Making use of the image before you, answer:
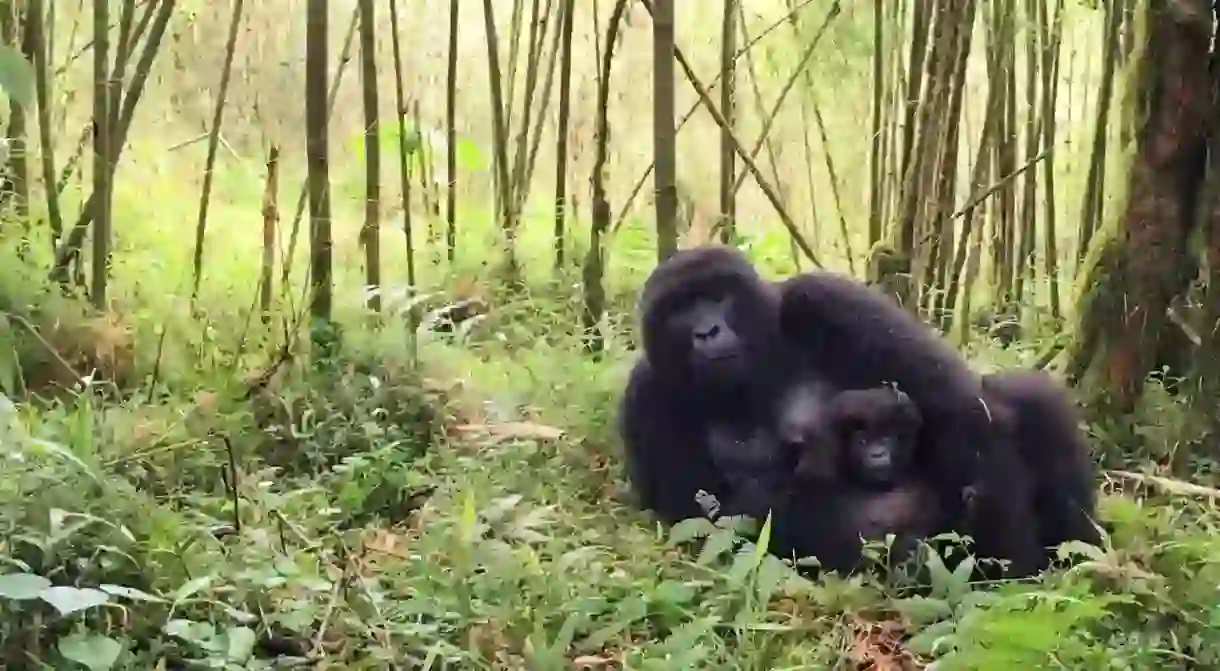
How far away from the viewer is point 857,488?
2.85 m

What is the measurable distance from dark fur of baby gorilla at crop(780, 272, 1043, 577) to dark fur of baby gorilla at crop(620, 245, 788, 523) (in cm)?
16

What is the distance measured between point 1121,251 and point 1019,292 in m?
2.02

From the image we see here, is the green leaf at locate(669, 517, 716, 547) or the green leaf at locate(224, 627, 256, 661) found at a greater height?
the green leaf at locate(224, 627, 256, 661)

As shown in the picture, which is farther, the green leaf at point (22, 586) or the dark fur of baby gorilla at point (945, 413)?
the dark fur of baby gorilla at point (945, 413)

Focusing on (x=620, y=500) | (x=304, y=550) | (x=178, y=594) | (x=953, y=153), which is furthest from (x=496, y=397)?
(x=178, y=594)

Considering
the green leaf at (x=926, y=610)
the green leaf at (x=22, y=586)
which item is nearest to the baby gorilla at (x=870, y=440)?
the green leaf at (x=926, y=610)

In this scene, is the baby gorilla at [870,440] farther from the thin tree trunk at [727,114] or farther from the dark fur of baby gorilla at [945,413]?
the thin tree trunk at [727,114]

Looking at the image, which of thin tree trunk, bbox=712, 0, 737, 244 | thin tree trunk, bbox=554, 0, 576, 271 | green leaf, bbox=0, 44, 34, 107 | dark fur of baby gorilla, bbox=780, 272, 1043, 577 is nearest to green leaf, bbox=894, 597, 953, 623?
dark fur of baby gorilla, bbox=780, 272, 1043, 577

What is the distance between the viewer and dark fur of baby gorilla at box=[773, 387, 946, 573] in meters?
2.77

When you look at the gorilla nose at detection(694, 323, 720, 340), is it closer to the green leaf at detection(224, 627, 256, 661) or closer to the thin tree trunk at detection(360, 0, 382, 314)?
the thin tree trunk at detection(360, 0, 382, 314)

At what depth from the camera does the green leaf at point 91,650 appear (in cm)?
178

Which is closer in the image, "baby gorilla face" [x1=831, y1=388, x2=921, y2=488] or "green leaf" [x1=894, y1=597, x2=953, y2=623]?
"green leaf" [x1=894, y1=597, x2=953, y2=623]

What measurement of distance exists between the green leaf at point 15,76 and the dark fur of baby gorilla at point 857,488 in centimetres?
185

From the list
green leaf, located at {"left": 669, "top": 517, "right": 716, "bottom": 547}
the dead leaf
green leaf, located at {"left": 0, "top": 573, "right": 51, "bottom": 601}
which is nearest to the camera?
green leaf, located at {"left": 0, "top": 573, "right": 51, "bottom": 601}
